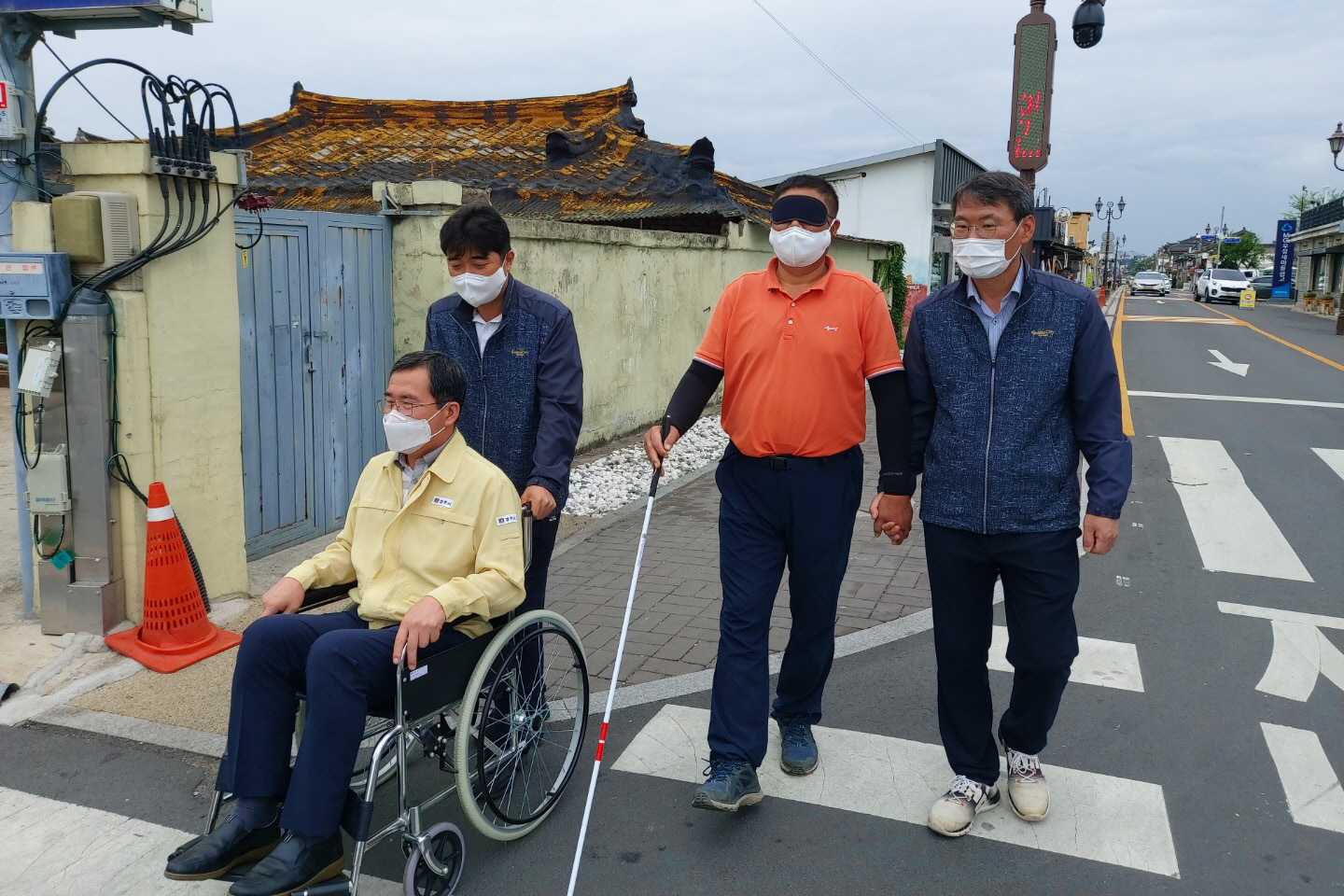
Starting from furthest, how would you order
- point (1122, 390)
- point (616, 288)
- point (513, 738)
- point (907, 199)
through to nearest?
point (907, 199), point (1122, 390), point (616, 288), point (513, 738)

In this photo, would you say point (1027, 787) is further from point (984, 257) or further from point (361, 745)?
point (361, 745)

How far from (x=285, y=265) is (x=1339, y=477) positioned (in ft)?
27.3

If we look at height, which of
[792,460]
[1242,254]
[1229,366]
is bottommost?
[1229,366]

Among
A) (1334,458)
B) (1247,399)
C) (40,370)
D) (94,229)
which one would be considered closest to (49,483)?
(40,370)

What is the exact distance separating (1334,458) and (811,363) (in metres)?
8.34

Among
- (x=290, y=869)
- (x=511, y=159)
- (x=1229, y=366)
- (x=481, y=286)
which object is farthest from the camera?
(x=1229, y=366)

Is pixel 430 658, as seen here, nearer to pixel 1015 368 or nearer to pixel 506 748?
pixel 506 748

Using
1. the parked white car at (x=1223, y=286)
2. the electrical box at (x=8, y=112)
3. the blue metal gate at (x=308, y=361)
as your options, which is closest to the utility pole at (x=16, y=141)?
the electrical box at (x=8, y=112)

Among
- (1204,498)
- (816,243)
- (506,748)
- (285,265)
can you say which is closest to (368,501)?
(506,748)

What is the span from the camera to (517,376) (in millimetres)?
3691

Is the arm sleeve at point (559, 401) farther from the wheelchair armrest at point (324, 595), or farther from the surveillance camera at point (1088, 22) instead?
the surveillance camera at point (1088, 22)

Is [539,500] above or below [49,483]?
above

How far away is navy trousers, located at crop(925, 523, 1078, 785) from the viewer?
3.21 m

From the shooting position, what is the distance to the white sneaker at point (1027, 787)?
343cm
